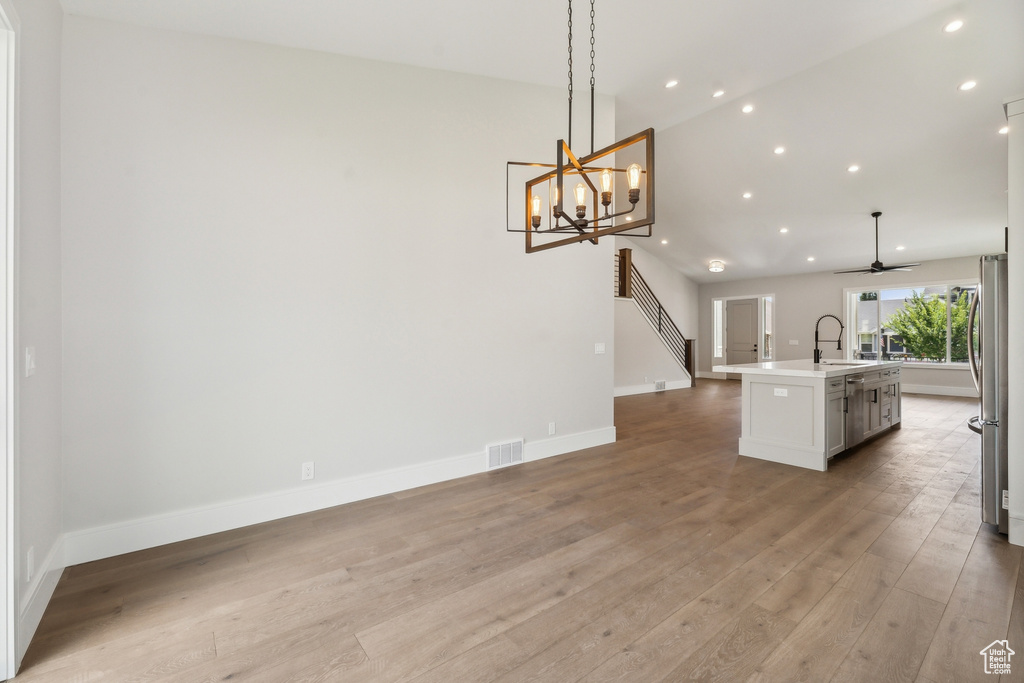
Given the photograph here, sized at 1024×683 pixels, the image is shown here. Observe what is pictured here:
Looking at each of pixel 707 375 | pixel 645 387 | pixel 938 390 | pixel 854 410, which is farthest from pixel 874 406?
pixel 707 375

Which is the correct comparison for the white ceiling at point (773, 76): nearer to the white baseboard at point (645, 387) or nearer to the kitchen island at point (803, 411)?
the kitchen island at point (803, 411)

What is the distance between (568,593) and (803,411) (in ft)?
10.5

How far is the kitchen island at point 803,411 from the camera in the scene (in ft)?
13.6

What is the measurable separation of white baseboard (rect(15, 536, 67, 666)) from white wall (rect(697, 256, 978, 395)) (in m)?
11.0

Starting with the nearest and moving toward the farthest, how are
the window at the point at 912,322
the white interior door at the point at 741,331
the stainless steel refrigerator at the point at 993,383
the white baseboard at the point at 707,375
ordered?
the stainless steel refrigerator at the point at 993,383
the window at the point at 912,322
the white interior door at the point at 741,331
the white baseboard at the point at 707,375

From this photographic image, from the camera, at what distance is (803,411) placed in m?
4.23

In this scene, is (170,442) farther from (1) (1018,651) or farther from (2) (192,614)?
(1) (1018,651)

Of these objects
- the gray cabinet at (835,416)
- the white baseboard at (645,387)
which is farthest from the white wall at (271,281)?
the white baseboard at (645,387)

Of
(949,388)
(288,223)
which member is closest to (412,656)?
(288,223)

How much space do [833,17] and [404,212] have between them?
3.85 metres

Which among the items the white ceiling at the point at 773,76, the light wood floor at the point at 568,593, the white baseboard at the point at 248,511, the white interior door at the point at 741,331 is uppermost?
the white ceiling at the point at 773,76

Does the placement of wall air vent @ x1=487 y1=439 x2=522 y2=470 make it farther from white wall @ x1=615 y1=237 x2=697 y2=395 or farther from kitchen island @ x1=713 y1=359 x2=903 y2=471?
white wall @ x1=615 y1=237 x2=697 y2=395

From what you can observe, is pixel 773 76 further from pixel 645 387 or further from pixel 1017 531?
pixel 645 387

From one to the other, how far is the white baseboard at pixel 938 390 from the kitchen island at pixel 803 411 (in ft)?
19.5
